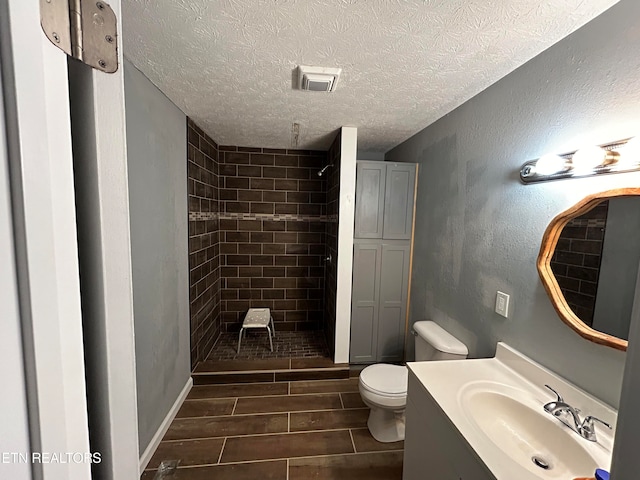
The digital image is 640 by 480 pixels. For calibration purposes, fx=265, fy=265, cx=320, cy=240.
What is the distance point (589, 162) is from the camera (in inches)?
38.4

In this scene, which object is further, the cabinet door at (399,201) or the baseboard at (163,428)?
the cabinet door at (399,201)

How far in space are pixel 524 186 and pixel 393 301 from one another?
4.94 feet

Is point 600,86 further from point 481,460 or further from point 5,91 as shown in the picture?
point 5,91

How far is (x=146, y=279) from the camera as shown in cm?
152

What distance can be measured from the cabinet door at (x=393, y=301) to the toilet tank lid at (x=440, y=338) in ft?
1.71

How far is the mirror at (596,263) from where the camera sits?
900mm

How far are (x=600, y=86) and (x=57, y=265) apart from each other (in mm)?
1619

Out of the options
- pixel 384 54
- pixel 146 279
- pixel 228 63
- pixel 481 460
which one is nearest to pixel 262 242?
pixel 146 279

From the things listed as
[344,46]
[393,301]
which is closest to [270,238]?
[393,301]

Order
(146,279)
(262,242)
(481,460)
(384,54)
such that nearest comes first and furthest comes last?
(481,460)
(384,54)
(146,279)
(262,242)

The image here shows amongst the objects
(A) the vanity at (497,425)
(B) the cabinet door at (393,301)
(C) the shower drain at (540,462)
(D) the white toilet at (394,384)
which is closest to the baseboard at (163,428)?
(D) the white toilet at (394,384)

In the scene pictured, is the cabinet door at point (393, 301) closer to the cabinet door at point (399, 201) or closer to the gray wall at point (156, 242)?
the cabinet door at point (399, 201)

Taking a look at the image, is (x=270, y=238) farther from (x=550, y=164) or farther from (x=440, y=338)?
(x=550, y=164)

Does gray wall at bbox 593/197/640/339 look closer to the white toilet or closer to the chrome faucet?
the chrome faucet
